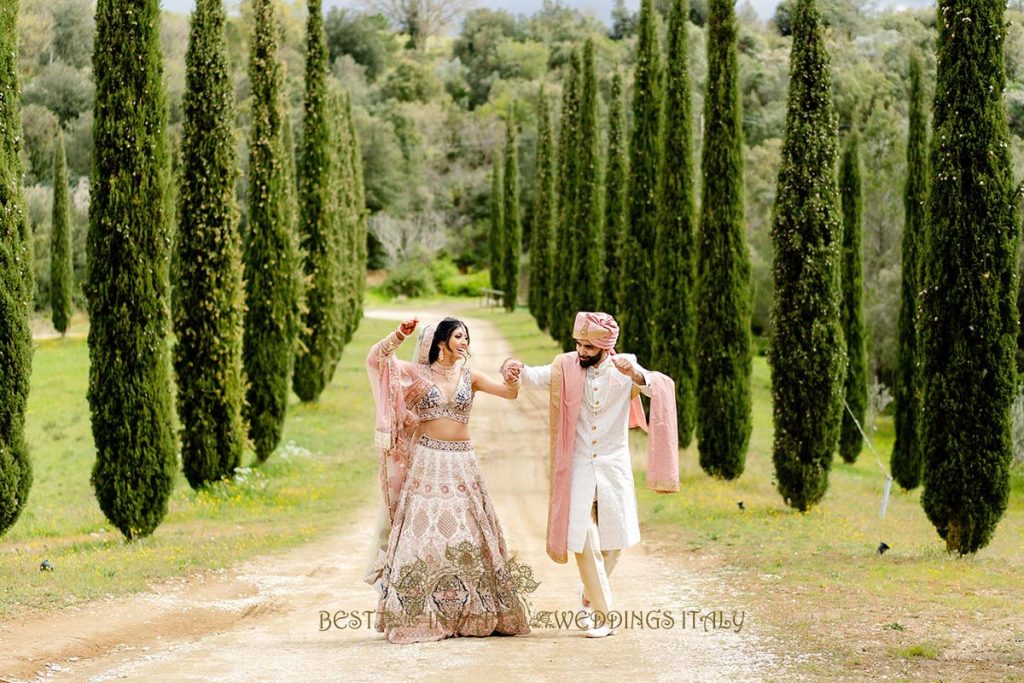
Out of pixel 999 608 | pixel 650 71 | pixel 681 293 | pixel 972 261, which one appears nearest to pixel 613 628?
pixel 999 608

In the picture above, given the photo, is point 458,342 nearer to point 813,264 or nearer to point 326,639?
point 326,639

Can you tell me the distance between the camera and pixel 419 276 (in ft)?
192

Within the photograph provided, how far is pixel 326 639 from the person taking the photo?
8.09 metres

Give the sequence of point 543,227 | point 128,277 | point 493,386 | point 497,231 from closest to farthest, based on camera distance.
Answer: point 493,386, point 128,277, point 543,227, point 497,231

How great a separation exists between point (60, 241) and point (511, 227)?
2007 centimetres

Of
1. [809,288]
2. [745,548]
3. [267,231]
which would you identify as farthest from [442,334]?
[267,231]

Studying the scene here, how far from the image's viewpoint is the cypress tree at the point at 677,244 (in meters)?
20.3

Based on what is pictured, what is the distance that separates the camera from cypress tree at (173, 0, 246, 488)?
50.5 feet

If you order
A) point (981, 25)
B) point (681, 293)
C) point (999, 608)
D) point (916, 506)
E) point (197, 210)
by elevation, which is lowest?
point (916, 506)

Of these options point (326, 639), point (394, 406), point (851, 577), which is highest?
point (394, 406)

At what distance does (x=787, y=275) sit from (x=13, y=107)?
957cm

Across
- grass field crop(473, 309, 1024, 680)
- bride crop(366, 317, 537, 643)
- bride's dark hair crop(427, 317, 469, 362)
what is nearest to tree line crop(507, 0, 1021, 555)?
grass field crop(473, 309, 1024, 680)

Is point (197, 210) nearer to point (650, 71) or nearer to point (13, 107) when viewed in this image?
point (13, 107)

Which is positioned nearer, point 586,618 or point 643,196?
point 586,618
